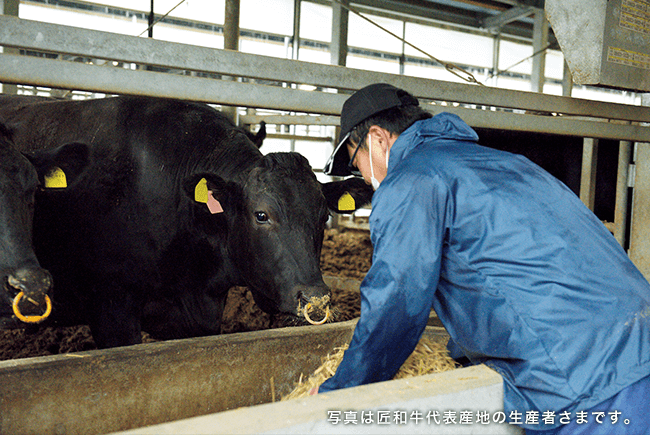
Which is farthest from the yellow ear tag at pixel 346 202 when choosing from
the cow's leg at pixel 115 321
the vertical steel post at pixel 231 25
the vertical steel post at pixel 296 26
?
the vertical steel post at pixel 296 26

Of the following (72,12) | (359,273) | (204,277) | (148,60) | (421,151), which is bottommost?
(359,273)

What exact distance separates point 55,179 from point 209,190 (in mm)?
822

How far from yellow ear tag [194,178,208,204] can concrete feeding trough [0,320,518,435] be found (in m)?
0.97

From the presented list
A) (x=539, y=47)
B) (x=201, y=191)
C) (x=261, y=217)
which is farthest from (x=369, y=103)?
(x=539, y=47)

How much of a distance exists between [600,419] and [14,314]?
7.33 feet

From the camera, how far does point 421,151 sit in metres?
1.78

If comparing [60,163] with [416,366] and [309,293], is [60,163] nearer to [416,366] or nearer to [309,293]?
[309,293]

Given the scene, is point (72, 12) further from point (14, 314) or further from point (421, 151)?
point (421, 151)

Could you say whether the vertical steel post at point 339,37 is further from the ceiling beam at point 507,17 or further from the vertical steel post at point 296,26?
the ceiling beam at point 507,17

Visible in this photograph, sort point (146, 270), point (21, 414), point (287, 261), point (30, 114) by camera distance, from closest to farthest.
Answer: point (21, 414) → point (287, 261) → point (146, 270) → point (30, 114)

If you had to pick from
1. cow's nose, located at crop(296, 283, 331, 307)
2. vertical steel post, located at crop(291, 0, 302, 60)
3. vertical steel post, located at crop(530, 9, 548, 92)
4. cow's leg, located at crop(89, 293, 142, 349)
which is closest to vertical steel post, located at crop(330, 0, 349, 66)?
vertical steel post, located at crop(291, 0, 302, 60)

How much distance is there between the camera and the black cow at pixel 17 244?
2336mm

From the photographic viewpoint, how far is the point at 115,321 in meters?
3.31

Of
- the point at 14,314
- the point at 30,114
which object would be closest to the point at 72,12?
the point at 30,114
